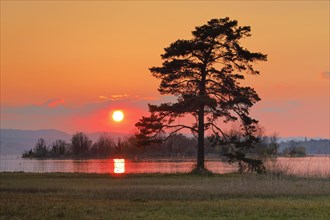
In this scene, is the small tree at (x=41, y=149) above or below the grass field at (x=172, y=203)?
above

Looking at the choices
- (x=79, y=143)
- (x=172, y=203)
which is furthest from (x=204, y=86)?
(x=79, y=143)

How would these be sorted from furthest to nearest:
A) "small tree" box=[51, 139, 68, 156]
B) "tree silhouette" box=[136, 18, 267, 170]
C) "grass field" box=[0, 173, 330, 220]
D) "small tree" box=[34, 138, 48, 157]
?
"small tree" box=[34, 138, 48, 157]
"small tree" box=[51, 139, 68, 156]
"tree silhouette" box=[136, 18, 267, 170]
"grass field" box=[0, 173, 330, 220]

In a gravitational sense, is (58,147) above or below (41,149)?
above

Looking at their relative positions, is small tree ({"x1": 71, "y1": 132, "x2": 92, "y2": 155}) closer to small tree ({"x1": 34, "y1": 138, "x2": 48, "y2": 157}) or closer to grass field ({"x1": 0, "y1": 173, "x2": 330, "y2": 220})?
small tree ({"x1": 34, "y1": 138, "x2": 48, "y2": 157})

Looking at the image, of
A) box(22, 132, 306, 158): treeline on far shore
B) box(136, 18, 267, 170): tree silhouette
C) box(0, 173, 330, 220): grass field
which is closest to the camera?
box(0, 173, 330, 220): grass field

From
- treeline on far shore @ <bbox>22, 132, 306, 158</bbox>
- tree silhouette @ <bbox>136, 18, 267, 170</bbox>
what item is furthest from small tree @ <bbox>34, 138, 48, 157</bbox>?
tree silhouette @ <bbox>136, 18, 267, 170</bbox>

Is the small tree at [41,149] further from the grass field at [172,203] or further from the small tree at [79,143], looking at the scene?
the grass field at [172,203]

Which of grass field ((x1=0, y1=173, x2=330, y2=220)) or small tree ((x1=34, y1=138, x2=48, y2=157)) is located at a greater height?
small tree ((x1=34, y1=138, x2=48, y2=157))

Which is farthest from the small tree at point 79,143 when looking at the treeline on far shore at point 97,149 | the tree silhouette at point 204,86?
the tree silhouette at point 204,86

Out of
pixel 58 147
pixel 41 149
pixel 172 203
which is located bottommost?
pixel 172 203

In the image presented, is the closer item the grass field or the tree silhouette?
the grass field

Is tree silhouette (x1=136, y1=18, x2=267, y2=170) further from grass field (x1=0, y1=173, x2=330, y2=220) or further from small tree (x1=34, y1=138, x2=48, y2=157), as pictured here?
small tree (x1=34, y1=138, x2=48, y2=157)

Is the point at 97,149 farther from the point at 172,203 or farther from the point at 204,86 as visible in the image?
the point at 172,203

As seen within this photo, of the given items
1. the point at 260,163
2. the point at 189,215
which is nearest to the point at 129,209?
the point at 189,215
